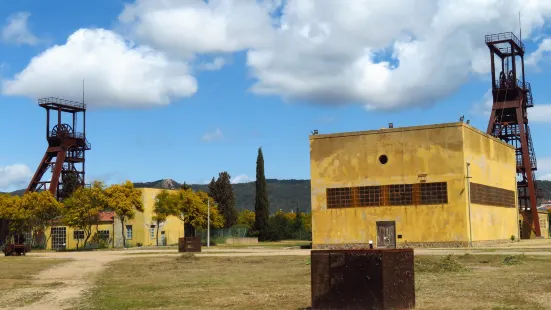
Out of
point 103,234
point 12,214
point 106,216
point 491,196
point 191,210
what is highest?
point 491,196

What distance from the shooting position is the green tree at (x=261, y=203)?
10088 centimetres

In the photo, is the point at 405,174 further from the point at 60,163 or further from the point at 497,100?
the point at 60,163

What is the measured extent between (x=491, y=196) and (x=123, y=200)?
40.0 m

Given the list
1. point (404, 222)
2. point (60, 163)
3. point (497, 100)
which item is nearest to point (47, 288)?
point (404, 222)

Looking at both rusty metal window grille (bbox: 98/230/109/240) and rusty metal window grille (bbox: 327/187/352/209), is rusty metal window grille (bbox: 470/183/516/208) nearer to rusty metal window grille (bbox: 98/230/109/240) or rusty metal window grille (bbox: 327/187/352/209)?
rusty metal window grille (bbox: 327/187/352/209)

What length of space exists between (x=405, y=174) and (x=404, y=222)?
12.9 feet

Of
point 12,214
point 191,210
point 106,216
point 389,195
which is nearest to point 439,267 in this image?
point 389,195

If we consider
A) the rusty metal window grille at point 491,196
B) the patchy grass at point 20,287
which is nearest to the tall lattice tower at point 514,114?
the rusty metal window grille at point 491,196

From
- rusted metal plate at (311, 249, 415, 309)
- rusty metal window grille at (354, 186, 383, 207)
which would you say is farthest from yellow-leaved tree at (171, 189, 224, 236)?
rusted metal plate at (311, 249, 415, 309)

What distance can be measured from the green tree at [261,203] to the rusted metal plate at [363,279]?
8617cm

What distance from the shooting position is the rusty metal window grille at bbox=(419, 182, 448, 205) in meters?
53.4

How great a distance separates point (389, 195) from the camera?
54.9m

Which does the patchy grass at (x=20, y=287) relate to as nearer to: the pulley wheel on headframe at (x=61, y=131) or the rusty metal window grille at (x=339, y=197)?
the rusty metal window grille at (x=339, y=197)

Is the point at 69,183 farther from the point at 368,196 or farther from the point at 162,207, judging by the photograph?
the point at 368,196
